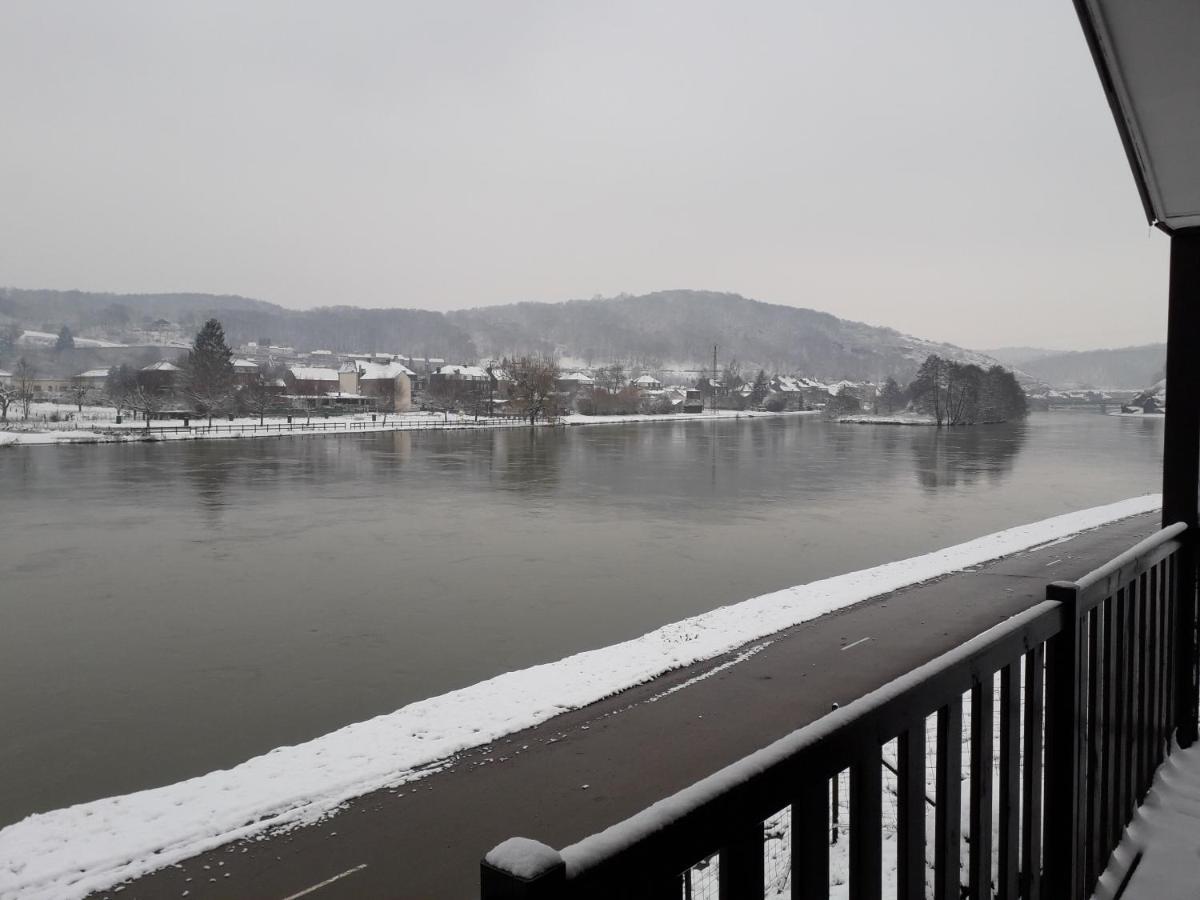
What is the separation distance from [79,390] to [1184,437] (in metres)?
114

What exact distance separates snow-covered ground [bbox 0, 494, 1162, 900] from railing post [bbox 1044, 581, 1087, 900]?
6617 millimetres

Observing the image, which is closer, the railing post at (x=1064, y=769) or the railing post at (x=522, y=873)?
the railing post at (x=522, y=873)

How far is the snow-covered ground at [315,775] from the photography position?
22.9 feet

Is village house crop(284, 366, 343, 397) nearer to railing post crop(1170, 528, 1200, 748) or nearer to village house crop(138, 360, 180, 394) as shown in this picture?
village house crop(138, 360, 180, 394)

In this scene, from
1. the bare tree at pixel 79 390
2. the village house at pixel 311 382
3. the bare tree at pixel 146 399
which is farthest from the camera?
the village house at pixel 311 382

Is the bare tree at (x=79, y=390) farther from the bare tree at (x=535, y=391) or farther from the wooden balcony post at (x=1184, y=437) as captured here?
the wooden balcony post at (x=1184, y=437)

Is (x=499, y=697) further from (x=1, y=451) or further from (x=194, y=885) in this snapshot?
(x=1, y=451)

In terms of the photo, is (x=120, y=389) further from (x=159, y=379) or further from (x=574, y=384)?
(x=574, y=384)

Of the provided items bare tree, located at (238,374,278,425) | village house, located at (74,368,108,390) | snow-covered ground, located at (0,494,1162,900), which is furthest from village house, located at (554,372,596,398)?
snow-covered ground, located at (0,494,1162,900)

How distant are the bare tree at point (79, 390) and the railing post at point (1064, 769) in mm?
109271

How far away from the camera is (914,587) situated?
17.0 metres

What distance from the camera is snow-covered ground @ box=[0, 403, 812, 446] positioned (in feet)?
207

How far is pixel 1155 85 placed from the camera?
3471 mm

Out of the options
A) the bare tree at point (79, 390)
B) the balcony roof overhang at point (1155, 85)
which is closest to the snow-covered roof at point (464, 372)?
the bare tree at point (79, 390)
